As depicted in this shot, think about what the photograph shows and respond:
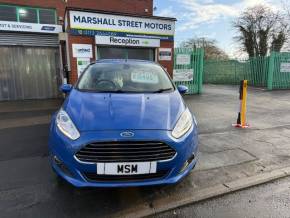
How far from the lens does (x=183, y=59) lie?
11.9m

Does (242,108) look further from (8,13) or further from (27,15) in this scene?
(8,13)

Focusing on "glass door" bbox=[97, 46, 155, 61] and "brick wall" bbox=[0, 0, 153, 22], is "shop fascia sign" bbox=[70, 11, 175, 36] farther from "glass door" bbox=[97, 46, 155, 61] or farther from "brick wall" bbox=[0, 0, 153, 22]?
"brick wall" bbox=[0, 0, 153, 22]

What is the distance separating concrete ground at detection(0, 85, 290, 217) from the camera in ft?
8.91

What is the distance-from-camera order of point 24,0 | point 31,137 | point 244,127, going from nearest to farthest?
point 31,137 < point 244,127 < point 24,0

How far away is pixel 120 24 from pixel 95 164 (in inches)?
351

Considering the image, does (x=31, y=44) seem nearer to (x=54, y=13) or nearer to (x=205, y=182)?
(x=54, y=13)

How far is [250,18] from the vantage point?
24344 millimetres

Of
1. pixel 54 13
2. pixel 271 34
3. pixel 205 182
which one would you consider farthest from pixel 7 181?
pixel 271 34

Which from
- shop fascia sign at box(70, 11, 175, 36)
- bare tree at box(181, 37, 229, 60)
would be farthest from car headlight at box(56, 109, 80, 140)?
bare tree at box(181, 37, 229, 60)

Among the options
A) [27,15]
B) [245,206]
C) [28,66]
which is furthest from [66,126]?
[27,15]

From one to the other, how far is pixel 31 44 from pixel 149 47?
5.65 metres

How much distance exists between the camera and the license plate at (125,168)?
8.04ft

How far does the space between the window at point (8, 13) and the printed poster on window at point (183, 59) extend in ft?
28.2

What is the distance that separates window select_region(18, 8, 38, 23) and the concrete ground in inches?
336
